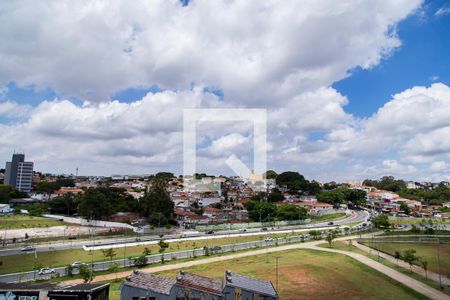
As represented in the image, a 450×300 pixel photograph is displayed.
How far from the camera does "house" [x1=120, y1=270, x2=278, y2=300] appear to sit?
17344 millimetres

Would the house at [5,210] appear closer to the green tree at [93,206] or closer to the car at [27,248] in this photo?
the green tree at [93,206]

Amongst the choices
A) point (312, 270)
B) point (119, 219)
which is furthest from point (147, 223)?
point (312, 270)

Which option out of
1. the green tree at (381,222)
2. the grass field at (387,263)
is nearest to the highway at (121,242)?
the green tree at (381,222)

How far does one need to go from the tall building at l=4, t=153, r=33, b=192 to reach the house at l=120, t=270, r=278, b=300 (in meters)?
138

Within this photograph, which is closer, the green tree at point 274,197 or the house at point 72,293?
the house at point 72,293

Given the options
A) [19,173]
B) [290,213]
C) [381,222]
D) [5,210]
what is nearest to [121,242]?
[290,213]

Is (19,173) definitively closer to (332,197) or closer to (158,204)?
(158,204)

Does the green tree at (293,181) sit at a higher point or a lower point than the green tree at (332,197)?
higher

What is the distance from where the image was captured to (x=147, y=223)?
6675 centimetres

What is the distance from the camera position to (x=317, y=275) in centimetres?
3058

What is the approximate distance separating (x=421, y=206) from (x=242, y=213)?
58.7m

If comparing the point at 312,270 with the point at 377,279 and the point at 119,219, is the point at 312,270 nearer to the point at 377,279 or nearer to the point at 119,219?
the point at 377,279

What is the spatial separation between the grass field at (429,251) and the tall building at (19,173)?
130445mm

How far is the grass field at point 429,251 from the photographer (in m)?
34.8
